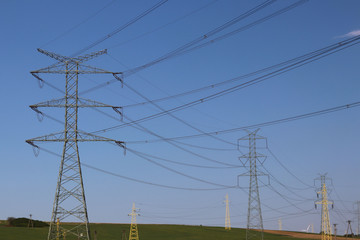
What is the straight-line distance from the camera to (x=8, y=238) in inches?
3329

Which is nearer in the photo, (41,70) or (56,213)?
(56,213)

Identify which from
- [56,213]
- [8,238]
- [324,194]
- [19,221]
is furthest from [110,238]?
[56,213]

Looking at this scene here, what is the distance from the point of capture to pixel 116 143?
147ft

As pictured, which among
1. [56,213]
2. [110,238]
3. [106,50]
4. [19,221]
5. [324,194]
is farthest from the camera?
[19,221]

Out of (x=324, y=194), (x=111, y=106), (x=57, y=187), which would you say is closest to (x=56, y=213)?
(x=57, y=187)

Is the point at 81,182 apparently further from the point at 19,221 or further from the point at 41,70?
the point at 19,221

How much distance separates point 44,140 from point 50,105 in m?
3.83

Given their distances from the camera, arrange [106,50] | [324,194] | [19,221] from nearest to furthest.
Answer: [106,50], [324,194], [19,221]

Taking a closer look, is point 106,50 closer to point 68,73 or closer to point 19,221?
point 68,73

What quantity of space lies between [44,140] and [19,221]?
8645 centimetres

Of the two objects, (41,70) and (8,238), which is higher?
→ (41,70)

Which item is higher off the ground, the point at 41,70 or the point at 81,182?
the point at 41,70

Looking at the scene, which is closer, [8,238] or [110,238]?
[8,238]

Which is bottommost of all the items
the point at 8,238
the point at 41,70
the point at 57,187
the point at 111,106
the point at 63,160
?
the point at 8,238
